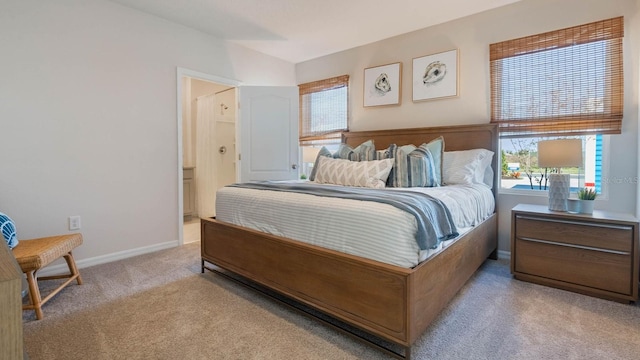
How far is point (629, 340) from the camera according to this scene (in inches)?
66.5

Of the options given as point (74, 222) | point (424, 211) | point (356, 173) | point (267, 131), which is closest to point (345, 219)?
point (424, 211)

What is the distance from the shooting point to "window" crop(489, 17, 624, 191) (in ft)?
8.27

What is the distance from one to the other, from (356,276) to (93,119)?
2.82m

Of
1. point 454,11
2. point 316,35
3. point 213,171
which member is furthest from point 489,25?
point 213,171

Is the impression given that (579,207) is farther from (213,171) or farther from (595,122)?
(213,171)

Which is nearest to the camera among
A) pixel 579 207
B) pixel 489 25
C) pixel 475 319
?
pixel 475 319

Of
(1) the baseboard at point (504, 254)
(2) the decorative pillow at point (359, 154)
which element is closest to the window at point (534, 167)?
(1) the baseboard at point (504, 254)

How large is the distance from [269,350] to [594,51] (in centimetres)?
336

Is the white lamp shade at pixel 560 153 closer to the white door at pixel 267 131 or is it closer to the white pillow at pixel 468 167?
the white pillow at pixel 468 167

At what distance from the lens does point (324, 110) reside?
4.54 m

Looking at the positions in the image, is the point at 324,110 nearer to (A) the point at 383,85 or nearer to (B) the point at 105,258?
(A) the point at 383,85

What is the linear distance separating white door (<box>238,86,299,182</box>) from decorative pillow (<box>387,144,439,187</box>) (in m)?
1.91

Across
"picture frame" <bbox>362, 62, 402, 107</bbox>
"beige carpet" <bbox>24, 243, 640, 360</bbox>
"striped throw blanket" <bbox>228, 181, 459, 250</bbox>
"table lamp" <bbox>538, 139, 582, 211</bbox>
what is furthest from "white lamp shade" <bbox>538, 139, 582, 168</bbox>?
"picture frame" <bbox>362, 62, 402, 107</bbox>

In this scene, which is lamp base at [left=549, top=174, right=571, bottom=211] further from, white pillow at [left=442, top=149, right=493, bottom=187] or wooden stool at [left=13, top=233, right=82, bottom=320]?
wooden stool at [left=13, top=233, right=82, bottom=320]
